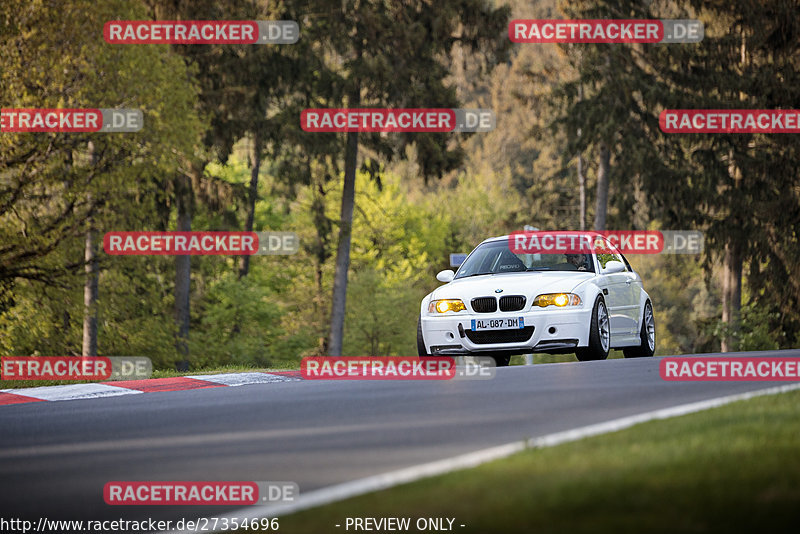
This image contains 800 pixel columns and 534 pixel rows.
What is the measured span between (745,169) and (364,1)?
13978mm

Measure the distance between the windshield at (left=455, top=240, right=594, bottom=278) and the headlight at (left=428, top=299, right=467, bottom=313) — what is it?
1137 millimetres

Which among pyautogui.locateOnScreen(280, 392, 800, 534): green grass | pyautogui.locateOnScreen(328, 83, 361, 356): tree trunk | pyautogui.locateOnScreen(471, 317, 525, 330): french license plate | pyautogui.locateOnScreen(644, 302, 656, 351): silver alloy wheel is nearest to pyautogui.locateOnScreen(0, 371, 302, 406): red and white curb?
pyautogui.locateOnScreen(471, 317, 525, 330): french license plate

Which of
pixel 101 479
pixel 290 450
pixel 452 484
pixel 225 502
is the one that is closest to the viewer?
pixel 452 484

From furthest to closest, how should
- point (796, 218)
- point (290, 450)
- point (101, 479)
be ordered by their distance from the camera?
point (796, 218)
point (290, 450)
point (101, 479)

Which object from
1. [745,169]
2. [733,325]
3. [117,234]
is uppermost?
[745,169]

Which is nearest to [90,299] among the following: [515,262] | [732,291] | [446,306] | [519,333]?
[515,262]

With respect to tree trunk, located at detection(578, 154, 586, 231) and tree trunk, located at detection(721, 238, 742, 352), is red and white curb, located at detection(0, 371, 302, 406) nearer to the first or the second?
tree trunk, located at detection(721, 238, 742, 352)

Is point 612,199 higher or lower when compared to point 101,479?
higher

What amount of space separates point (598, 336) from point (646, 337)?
8.18 ft

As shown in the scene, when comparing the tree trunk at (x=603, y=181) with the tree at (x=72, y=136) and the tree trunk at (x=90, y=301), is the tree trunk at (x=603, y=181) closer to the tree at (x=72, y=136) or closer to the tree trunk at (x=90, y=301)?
the tree at (x=72, y=136)

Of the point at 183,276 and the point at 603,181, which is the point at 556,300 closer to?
the point at 183,276

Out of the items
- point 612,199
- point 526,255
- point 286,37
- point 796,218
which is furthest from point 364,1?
point 526,255

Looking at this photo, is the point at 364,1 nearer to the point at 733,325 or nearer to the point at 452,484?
the point at 733,325

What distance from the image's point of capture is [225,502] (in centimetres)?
638
